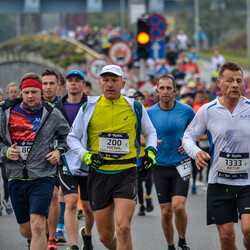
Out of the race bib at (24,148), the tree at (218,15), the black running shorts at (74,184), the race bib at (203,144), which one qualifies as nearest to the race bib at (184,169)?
the black running shorts at (74,184)

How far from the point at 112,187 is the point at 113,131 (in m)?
0.55

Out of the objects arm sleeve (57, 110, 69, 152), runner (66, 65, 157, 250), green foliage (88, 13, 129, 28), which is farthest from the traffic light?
green foliage (88, 13, 129, 28)

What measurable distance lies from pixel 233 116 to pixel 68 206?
8.99 feet

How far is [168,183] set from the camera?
9305 mm

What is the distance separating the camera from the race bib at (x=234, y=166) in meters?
6.98

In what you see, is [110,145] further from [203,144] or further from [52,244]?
[203,144]

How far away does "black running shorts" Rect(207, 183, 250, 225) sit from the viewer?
690 cm

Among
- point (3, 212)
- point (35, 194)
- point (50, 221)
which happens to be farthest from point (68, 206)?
point (3, 212)

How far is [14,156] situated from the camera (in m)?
7.37

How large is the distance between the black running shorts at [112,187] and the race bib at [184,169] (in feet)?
6.03

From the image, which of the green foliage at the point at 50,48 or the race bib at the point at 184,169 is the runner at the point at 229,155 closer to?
the race bib at the point at 184,169

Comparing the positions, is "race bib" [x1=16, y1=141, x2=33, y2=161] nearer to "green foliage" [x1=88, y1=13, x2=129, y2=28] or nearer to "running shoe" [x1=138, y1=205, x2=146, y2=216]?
"running shoe" [x1=138, y1=205, x2=146, y2=216]

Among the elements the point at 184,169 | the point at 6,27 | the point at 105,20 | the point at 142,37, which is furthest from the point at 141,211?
the point at 6,27

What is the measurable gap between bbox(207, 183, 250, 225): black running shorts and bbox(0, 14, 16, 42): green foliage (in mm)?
131361
